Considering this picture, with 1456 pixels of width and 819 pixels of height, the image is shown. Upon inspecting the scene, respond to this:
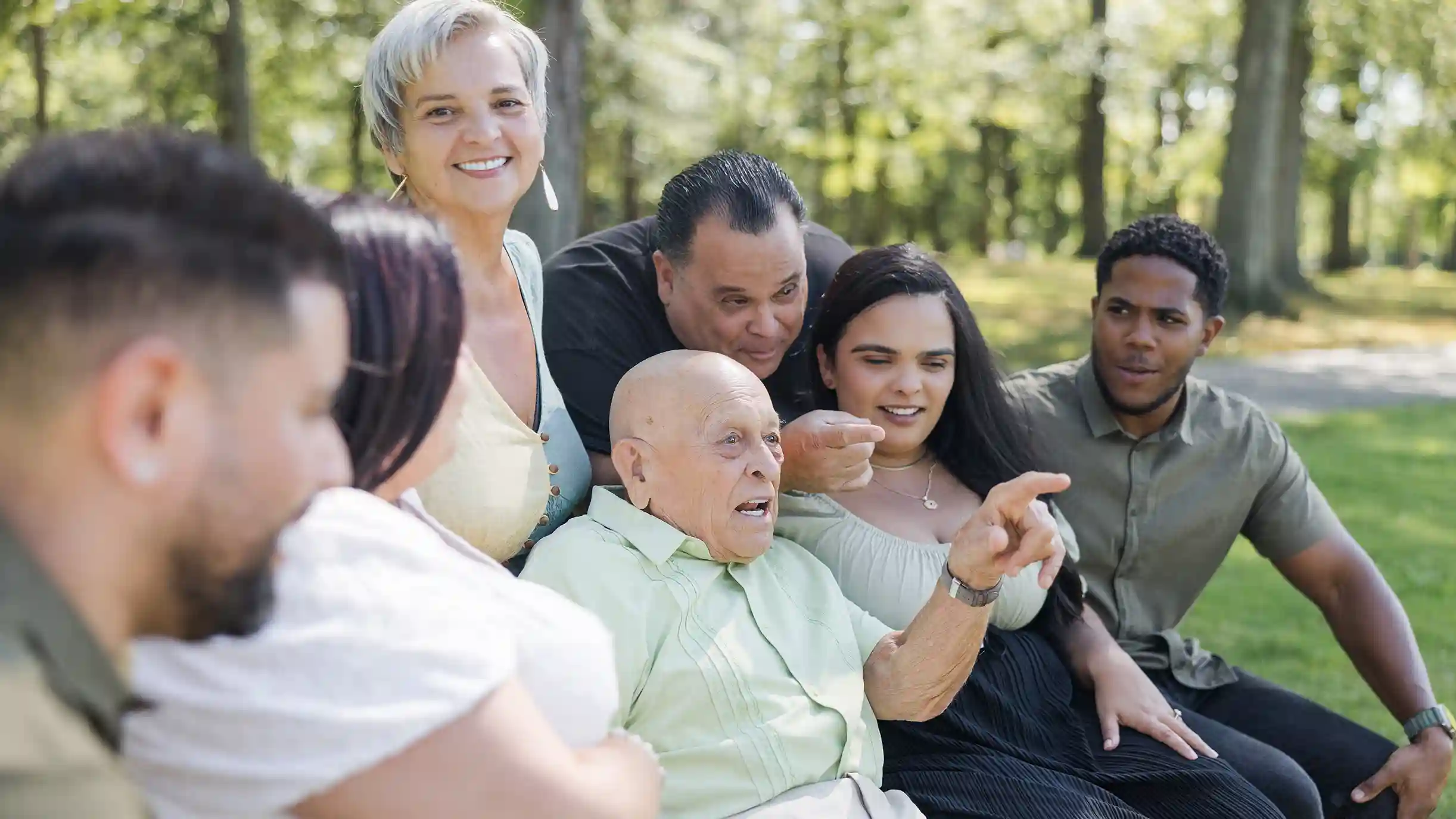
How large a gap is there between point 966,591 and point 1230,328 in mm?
13293

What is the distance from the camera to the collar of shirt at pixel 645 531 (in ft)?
8.54

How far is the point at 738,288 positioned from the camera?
136 inches

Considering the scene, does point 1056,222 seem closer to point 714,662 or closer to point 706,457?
point 706,457

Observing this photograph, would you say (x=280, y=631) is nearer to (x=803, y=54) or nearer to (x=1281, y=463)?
(x=1281, y=463)

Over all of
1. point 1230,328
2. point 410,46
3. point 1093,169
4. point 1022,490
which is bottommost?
point 1230,328

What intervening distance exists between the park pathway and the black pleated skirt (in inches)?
333

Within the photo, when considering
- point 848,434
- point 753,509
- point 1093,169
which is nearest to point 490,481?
point 753,509

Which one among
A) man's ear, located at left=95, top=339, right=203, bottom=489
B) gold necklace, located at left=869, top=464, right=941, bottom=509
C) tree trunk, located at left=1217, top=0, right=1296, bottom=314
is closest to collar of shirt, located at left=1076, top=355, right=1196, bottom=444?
Answer: gold necklace, located at left=869, top=464, right=941, bottom=509

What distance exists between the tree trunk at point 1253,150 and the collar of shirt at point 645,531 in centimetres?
1342

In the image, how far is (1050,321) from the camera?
15453 mm

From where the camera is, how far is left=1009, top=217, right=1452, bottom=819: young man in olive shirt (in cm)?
386

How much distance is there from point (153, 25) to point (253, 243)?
14.7m

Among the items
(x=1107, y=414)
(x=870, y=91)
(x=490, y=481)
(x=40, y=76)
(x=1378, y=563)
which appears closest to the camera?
(x=490, y=481)

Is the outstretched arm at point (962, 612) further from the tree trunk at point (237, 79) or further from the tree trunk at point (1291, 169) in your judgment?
the tree trunk at point (1291, 169)
